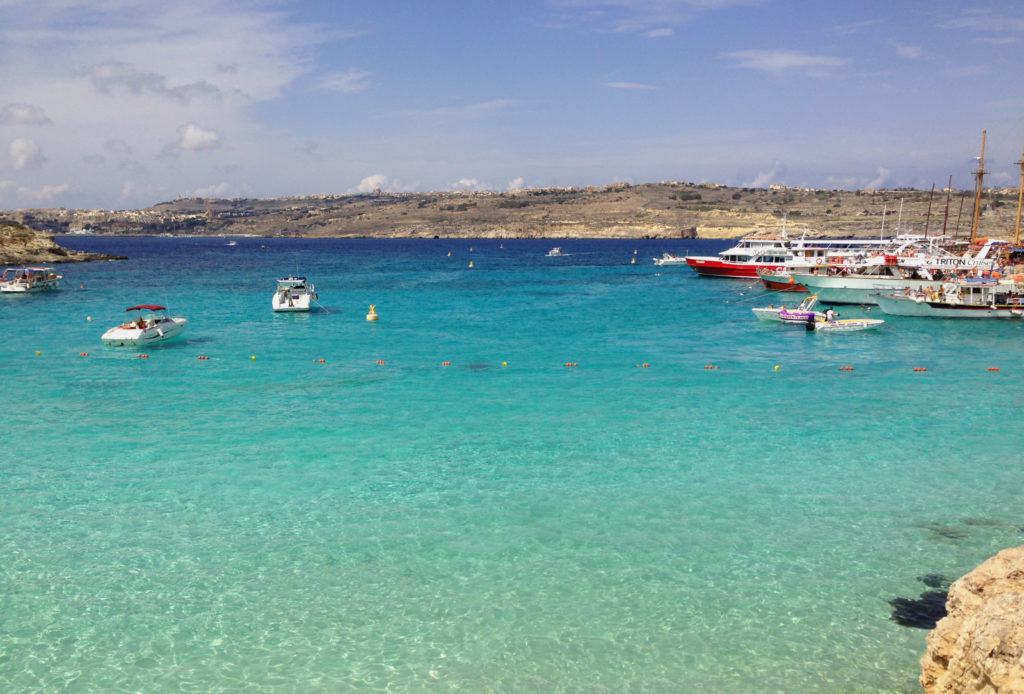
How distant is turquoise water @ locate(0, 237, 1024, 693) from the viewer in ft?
37.0

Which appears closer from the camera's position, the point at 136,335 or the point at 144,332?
the point at 136,335

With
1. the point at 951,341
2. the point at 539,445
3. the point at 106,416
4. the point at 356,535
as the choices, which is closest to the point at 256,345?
the point at 106,416

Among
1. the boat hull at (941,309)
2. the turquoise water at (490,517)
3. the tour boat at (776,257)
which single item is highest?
the tour boat at (776,257)

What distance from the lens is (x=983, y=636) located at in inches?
305

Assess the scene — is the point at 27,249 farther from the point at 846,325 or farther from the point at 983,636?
the point at 983,636

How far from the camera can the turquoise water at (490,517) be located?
1129 centimetres

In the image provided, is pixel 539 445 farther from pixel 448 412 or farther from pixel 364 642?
pixel 364 642

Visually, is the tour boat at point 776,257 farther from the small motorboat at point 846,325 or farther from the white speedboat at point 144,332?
the white speedboat at point 144,332

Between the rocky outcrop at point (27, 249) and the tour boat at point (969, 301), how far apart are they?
105271mm

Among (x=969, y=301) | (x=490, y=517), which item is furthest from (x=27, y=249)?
(x=969, y=301)

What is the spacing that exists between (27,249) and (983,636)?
405ft

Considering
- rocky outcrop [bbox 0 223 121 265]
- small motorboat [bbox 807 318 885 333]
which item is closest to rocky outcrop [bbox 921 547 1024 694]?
small motorboat [bbox 807 318 885 333]

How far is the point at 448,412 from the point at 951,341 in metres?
30.1

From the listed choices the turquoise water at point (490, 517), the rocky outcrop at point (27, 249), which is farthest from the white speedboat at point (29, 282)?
the rocky outcrop at point (27, 249)
